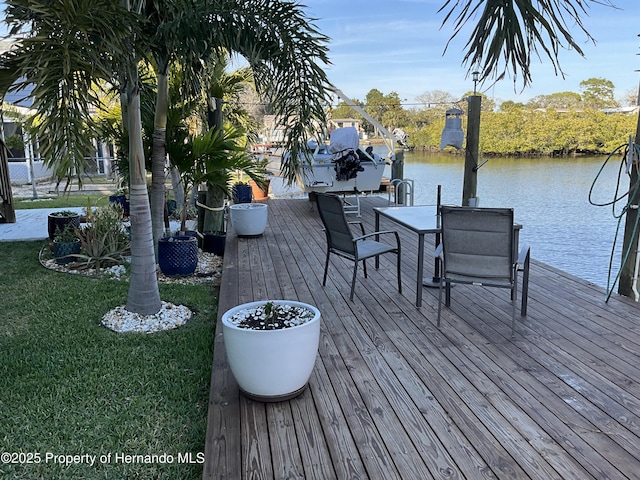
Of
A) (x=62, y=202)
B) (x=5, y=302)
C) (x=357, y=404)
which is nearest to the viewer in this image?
(x=357, y=404)

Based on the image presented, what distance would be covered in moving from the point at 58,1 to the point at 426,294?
126 inches

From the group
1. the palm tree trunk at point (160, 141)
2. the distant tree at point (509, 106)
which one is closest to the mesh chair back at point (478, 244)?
the palm tree trunk at point (160, 141)

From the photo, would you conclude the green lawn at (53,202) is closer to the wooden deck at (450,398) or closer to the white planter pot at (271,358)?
the wooden deck at (450,398)

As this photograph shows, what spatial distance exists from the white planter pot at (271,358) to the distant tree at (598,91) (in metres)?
18.4

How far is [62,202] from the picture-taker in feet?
36.1

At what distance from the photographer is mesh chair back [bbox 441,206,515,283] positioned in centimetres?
294

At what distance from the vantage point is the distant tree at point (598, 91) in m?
17.4

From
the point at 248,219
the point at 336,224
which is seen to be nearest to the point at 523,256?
the point at 336,224

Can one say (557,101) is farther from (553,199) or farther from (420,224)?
(420,224)

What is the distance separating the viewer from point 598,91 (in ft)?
60.6

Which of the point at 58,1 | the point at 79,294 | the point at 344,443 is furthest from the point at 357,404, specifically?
the point at 79,294

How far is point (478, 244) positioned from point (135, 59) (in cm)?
258

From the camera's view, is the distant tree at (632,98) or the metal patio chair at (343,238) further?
the distant tree at (632,98)

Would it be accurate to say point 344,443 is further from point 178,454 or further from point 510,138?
point 510,138
